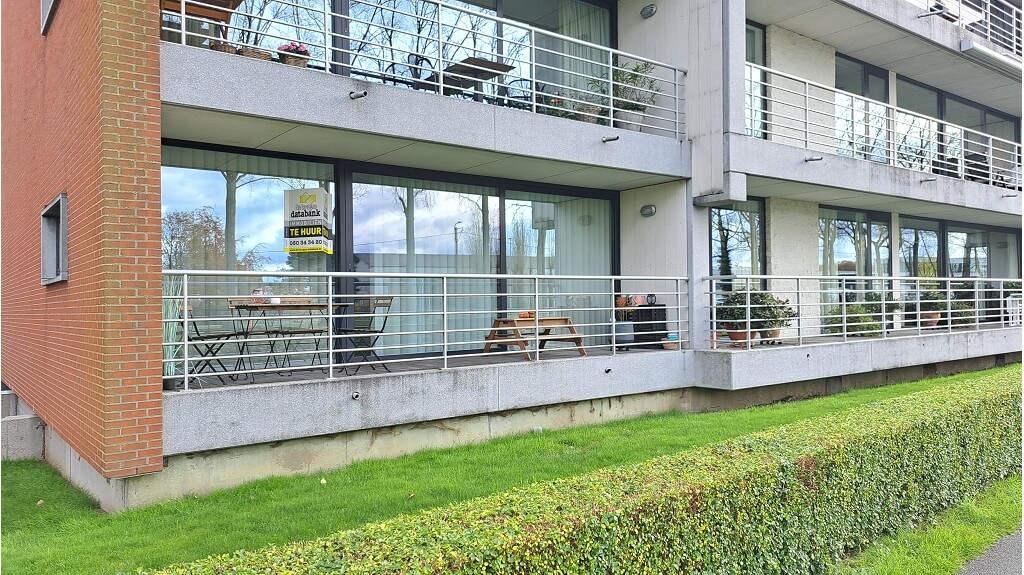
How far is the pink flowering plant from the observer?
7.95 metres

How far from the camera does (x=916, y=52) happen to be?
50.9ft

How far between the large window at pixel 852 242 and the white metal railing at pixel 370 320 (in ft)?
18.5

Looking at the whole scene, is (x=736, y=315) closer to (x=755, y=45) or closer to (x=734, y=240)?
(x=734, y=240)

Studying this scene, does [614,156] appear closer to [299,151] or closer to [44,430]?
[299,151]

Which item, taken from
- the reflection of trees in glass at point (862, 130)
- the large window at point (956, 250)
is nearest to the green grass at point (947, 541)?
the reflection of trees in glass at point (862, 130)

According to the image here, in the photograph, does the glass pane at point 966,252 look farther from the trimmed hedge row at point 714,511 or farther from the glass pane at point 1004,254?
the trimmed hedge row at point 714,511

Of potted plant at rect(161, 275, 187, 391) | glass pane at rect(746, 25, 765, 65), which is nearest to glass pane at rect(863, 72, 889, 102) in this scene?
glass pane at rect(746, 25, 765, 65)

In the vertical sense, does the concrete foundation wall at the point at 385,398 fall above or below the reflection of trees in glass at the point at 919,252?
below

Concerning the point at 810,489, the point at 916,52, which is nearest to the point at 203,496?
the point at 810,489

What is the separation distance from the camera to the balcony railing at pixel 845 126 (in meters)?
12.6

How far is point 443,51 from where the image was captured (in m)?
10.1

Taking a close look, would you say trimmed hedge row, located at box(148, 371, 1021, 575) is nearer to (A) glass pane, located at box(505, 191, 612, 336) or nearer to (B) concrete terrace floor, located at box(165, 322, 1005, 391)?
(B) concrete terrace floor, located at box(165, 322, 1005, 391)

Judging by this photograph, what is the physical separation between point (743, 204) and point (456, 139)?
23.0 feet

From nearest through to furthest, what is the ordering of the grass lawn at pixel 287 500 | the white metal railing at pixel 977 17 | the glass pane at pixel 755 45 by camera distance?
the grass lawn at pixel 287 500 → the glass pane at pixel 755 45 → the white metal railing at pixel 977 17
